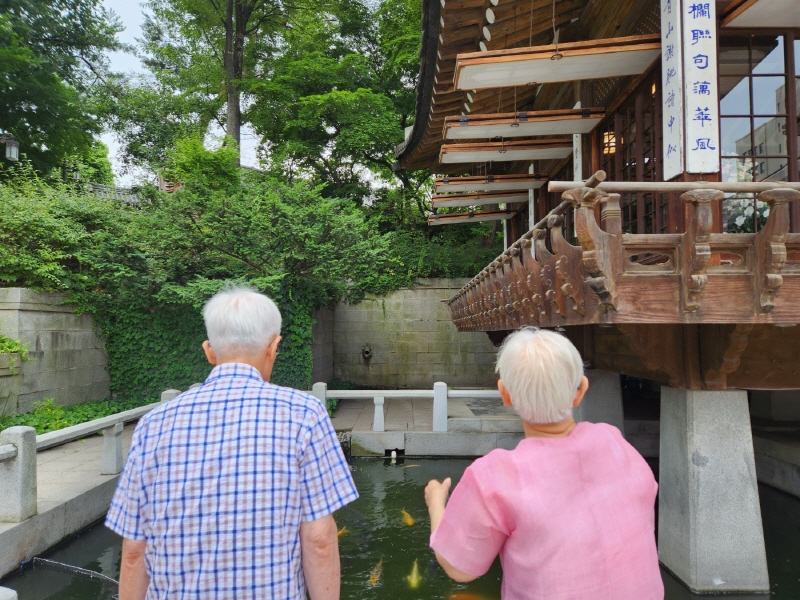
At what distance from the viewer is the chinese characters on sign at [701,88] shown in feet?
15.4

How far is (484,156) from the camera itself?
9203 mm

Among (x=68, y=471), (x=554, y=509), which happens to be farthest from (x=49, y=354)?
(x=554, y=509)

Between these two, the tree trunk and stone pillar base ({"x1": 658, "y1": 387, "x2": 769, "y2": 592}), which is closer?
stone pillar base ({"x1": 658, "y1": 387, "x2": 769, "y2": 592})

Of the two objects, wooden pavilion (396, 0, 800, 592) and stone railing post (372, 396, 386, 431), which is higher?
wooden pavilion (396, 0, 800, 592)

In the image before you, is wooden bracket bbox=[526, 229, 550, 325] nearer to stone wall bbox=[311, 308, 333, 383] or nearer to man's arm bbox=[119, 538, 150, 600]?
man's arm bbox=[119, 538, 150, 600]

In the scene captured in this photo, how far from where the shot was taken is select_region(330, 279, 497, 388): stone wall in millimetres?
15906

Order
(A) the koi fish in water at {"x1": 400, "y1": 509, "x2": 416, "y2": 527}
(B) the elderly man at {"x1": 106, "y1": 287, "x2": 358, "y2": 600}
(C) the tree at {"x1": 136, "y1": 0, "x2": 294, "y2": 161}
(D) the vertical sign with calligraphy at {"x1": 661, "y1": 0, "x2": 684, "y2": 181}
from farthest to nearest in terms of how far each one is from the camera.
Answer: (C) the tree at {"x1": 136, "y1": 0, "x2": 294, "y2": 161} < (A) the koi fish in water at {"x1": 400, "y1": 509, "x2": 416, "y2": 527} < (D) the vertical sign with calligraphy at {"x1": 661, "y1": 0, "x2": 684, "y2": 181} < (B) the elderly man at {"x1": 106, "y1": 287, "x2": 358, "y2": 600}

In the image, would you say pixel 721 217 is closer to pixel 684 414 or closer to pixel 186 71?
pixel 684 414

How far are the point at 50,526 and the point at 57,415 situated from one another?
390 cm

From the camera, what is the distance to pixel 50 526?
560 cm

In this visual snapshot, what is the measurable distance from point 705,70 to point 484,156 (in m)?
4.67

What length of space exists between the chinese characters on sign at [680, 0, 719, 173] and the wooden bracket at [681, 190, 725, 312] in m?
1.35

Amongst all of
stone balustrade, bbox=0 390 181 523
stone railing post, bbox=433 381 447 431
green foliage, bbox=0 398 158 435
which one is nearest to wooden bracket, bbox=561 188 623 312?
stone balustrade, bbox=0 390 181 523

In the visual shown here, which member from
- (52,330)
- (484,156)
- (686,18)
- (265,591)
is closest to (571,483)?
(265,591)
